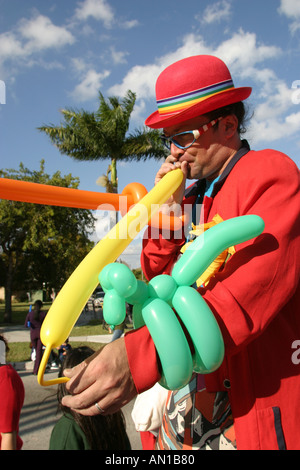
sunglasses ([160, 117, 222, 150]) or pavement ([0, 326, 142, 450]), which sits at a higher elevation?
sunglasses ([160, 117, 222, 150])

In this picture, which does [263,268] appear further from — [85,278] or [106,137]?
[106,137]

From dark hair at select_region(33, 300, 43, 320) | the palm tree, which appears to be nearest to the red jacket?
dark hair at select_region(33, 300, 43, 320)

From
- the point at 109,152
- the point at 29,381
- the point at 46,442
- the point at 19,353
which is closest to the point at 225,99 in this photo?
the point at 46,442

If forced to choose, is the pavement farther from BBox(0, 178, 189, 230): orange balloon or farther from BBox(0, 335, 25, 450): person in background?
BBox(0, 178, 189, 230): orange balloon

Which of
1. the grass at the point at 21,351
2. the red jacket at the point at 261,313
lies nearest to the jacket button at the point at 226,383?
the red jacket at the point at 261,313

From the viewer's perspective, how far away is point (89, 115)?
1532 cm

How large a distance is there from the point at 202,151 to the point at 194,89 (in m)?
0.22

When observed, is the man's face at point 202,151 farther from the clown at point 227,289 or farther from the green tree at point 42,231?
the green tree at point 42,231

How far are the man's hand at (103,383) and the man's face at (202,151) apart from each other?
81cm

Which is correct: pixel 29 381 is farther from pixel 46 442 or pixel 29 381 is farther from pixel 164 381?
pixel 164 381

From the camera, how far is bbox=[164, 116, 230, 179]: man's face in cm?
145

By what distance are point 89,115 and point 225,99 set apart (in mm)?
14772

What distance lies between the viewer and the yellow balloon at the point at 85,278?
91cm

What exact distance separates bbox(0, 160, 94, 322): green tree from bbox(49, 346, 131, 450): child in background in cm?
1636
